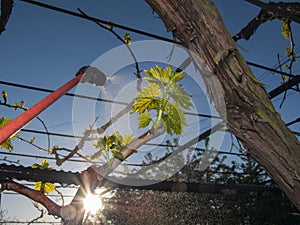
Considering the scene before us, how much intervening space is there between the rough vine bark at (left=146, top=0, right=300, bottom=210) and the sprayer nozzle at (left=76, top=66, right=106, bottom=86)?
0.36 feet

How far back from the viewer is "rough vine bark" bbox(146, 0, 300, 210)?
312 millimetres

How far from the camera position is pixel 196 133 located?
1.95 feet

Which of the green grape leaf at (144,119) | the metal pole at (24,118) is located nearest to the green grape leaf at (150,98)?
the green grape leaf at (144,119)

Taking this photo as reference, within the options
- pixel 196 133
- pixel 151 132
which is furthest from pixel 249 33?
pixel 151 132

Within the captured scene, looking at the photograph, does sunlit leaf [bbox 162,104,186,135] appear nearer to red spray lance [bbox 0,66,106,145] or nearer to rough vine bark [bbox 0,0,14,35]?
red spray lance [bbox 0,66,106,145]

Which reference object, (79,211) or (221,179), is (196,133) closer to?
(79,211)

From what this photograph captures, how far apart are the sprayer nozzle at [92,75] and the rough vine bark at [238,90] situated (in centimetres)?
11

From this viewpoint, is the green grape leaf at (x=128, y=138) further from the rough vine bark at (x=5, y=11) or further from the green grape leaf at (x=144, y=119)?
the rough vine bark at (x=5, y=11)

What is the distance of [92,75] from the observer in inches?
13.1

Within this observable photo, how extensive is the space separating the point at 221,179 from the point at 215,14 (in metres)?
3.55

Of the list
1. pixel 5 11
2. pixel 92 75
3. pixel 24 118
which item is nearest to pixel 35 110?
pixel 24 118

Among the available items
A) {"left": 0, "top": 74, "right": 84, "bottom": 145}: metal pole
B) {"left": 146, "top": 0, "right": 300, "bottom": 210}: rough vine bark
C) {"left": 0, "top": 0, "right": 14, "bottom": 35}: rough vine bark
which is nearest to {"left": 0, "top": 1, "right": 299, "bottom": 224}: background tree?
{"left": 146, "top": 0, "right": 300, "bottom": 210}: rough vine bark

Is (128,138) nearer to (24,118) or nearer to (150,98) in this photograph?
(150,98)

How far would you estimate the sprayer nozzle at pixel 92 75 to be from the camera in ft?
1.05
